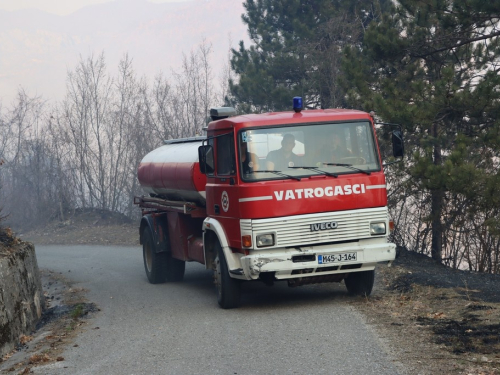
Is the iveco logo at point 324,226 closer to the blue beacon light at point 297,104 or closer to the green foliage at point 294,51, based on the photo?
the blue beacon light at point 297,104

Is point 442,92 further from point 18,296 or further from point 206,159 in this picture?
point 18,296

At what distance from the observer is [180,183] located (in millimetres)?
12500

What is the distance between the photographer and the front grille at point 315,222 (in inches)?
368

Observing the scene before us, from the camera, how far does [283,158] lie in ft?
31.3

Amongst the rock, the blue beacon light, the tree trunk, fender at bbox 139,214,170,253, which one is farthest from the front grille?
the tree trunk

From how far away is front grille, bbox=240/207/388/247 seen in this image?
9.34 metres

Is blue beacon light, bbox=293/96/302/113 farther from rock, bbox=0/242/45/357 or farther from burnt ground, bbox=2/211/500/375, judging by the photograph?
rock, bbox=0/242/45/357

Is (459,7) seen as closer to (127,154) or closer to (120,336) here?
(120,336)

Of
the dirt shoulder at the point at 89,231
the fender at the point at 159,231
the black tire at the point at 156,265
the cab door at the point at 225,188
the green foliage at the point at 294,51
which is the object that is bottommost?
the dirt shoulder at the point at 89,231

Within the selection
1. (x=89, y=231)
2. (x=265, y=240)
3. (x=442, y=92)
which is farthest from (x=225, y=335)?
(x=89, y=231)

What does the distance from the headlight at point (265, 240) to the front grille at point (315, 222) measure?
56 millimetres

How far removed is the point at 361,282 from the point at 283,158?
7.71ft

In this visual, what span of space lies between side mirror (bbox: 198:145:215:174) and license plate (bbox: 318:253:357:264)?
210 cm

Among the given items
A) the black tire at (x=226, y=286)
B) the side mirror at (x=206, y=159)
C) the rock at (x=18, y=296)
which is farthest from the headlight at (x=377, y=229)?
the rock at (x=18, y=296)
